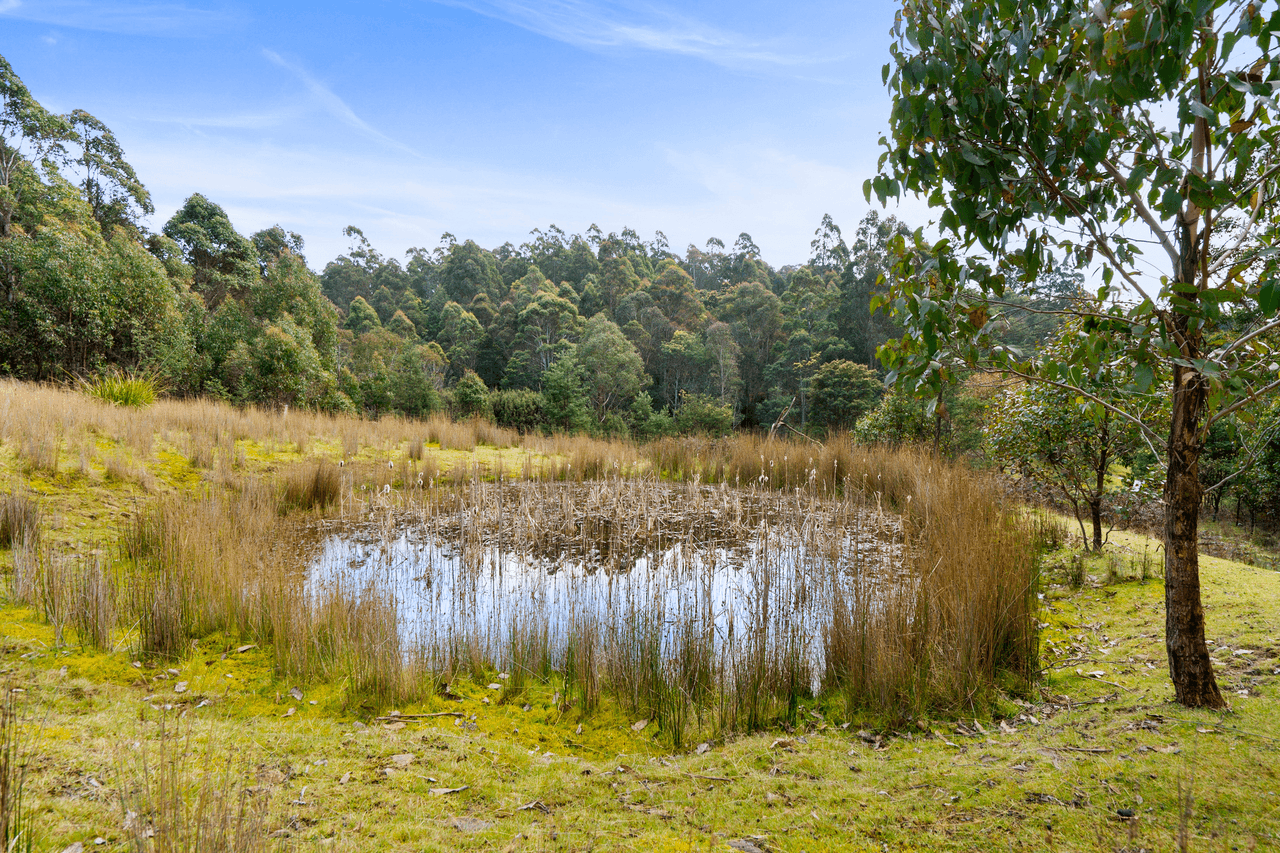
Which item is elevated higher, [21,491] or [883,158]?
[883,158]

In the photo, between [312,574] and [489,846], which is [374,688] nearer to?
[489,846]

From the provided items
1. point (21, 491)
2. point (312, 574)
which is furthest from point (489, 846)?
point (21, 491)

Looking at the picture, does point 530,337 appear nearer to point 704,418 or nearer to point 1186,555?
point 704,418

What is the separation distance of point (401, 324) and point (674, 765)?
3114cm

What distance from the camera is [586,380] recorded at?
78.8 ft

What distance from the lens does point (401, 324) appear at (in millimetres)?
29750

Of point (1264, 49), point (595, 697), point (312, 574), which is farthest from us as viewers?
point (312, 574)

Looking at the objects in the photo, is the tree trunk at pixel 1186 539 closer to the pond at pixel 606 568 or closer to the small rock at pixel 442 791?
the pond at pixel 606 568

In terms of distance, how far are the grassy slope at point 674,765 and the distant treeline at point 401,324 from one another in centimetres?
158

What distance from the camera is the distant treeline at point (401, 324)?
13.2 m

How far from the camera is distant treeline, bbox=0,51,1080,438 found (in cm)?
1317

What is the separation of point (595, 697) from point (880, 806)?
151cm

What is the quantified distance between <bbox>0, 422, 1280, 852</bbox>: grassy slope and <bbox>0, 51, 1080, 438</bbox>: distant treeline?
1577 mm

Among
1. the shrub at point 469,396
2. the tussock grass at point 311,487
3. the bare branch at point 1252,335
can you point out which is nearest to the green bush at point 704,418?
the shrub at point 469,396
